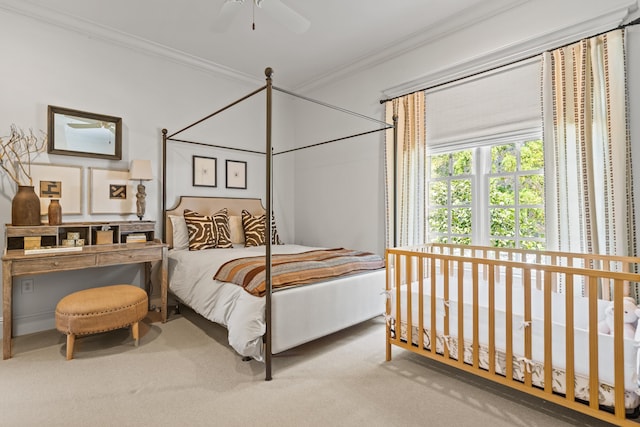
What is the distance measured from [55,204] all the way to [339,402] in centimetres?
279

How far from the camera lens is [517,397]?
73.0 inches

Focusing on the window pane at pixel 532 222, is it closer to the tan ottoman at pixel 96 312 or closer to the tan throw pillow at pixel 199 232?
the tan throw pillow at pixel 199 232

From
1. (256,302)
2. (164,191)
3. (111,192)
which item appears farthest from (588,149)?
(111,192)

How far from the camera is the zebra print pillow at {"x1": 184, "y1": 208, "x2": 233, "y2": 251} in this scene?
3.46 metres

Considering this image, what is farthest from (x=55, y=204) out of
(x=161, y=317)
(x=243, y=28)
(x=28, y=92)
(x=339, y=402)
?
(x=339, y=402)

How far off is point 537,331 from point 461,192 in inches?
66.6

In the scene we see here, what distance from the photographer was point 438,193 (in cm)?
330

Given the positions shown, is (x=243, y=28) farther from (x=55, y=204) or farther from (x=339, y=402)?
(x=339, y=402)

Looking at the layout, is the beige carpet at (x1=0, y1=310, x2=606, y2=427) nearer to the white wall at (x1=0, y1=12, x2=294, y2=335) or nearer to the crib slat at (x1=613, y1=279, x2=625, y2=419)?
the crib slat at (x1=613, y1=279, x2=625, y2=419)

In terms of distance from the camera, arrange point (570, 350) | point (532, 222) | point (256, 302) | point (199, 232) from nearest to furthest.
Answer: point (570, 350)
point (256, 302)
point (532, 222)
point (199, 232)

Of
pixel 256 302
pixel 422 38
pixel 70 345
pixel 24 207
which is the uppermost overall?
pixel 422 38

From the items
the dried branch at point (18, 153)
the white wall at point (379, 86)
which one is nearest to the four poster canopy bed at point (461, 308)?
the white wall at point (379, 86)

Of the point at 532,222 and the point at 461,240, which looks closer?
the point at 532,222

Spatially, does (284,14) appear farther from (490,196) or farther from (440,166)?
(490,196)
